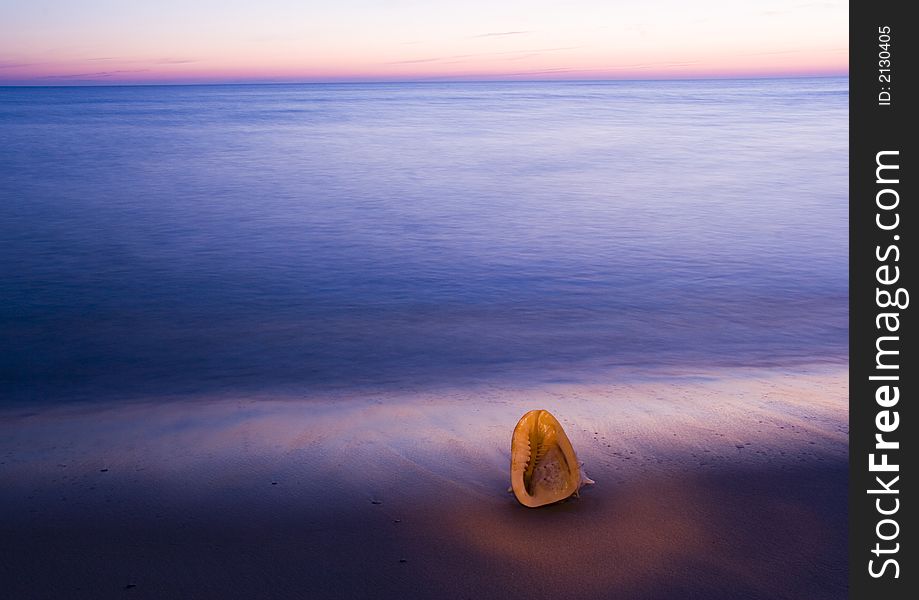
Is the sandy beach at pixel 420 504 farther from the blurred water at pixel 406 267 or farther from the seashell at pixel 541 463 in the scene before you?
the blurred water at pixel 406 267

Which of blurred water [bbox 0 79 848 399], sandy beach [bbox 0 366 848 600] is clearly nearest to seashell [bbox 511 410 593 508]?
sandy beach [bbox 0 366 848 600]

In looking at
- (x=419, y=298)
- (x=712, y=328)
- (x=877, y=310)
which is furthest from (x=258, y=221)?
(x=877, y=310)

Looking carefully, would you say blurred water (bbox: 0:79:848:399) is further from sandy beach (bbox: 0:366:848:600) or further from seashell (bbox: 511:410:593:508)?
seashell (bbox: 511:410:593:508)

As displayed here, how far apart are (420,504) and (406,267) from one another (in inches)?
253

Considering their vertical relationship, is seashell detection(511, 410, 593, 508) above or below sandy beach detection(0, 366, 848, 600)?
above

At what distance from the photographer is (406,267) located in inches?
387

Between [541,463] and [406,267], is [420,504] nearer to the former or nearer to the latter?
[541,463]

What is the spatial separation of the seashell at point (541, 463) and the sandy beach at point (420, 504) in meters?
0.07

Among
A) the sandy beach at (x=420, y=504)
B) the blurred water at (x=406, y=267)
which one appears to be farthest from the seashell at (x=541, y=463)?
the blurred water at (x=406, y=267)

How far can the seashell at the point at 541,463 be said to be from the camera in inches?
134

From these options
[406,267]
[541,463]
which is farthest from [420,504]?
[406,267]

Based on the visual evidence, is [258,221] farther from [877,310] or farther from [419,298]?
[877,310]

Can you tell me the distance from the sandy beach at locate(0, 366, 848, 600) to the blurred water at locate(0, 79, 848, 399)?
1236mm

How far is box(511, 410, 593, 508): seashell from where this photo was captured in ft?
11.1
